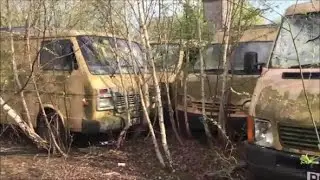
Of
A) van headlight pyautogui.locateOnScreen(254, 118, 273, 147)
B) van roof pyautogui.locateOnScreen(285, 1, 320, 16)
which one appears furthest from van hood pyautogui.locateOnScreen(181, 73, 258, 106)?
van headlight pyautogui.locateOnScreen(254, 118, 273, 147)

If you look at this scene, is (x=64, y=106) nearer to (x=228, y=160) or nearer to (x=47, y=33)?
(x=47, y=33)

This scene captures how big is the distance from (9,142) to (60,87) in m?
1.40

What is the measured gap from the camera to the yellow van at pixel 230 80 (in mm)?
8250

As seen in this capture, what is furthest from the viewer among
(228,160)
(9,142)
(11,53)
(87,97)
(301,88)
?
(9,142)

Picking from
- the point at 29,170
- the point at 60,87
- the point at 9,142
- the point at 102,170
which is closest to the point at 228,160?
the point at 102,170

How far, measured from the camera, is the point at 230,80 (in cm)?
815

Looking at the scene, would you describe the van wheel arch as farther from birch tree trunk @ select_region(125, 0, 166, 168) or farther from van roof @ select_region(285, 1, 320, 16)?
van roof @ select_region(285, 1, 320, 16)

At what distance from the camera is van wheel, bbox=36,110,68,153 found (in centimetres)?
779

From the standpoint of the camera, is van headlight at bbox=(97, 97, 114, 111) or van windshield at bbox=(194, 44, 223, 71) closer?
van headlight at bbox=(97, 97, 114, 111)

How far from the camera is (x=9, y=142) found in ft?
29.8

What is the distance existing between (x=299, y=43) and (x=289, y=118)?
1145 millimetres

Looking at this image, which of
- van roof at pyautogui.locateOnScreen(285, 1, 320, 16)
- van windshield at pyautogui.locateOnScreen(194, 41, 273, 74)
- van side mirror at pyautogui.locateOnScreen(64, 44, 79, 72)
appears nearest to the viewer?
van roof at pyautogui.locateOnScreen(285, 1, 320, 16)

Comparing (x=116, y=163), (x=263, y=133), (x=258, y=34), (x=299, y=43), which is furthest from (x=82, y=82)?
(x=263, y=133)

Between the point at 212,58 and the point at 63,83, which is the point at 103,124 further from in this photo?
the point at 212,58
